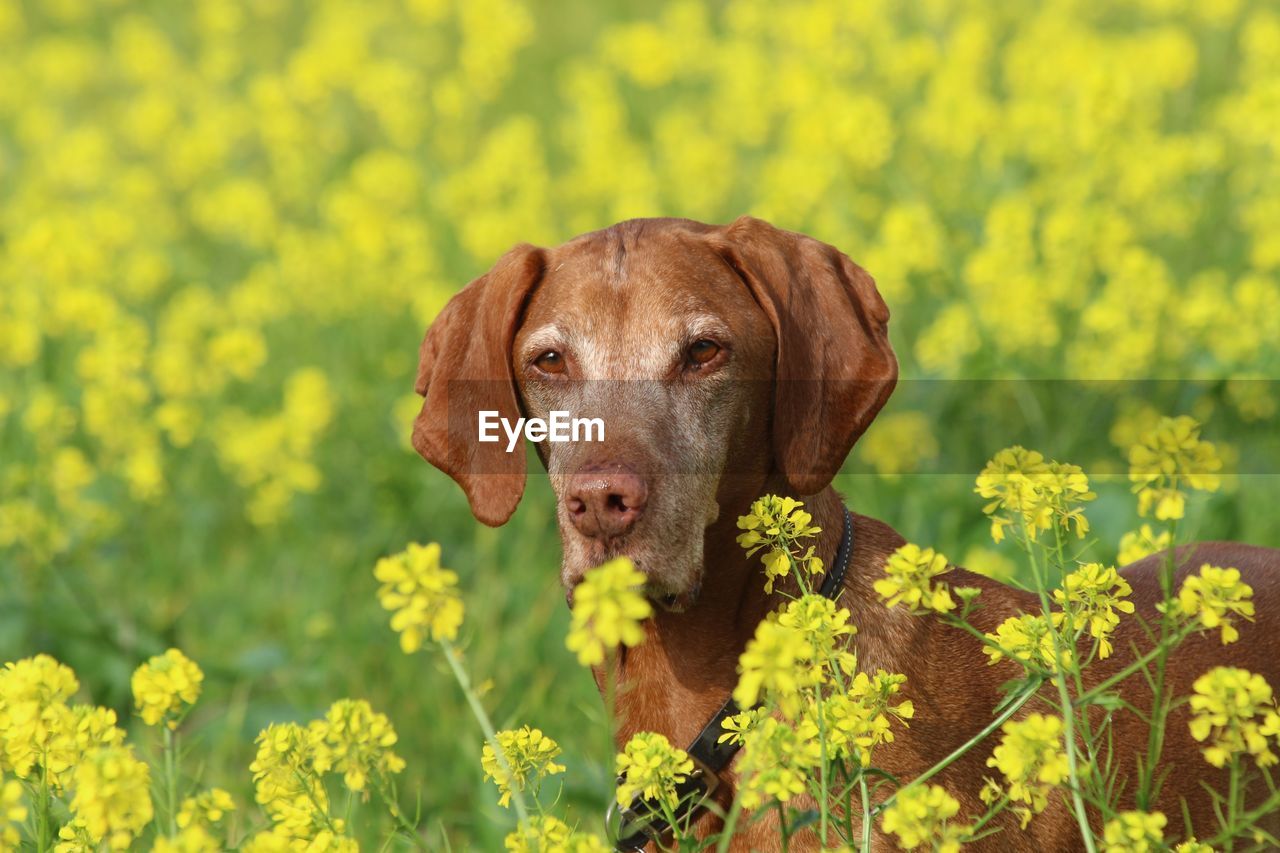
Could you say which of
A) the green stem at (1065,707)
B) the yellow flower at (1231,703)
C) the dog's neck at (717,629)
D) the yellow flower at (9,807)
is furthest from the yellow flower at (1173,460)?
the yellow flower at (9,807)

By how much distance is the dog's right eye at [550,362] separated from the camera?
3814mm

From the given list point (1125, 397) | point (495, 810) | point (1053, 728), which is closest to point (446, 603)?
point (1053, 728)

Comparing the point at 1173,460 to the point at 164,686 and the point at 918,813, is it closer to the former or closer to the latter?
the point at 918,813

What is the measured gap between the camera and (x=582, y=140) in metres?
10.9

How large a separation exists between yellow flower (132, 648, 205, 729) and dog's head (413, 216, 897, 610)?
2.69 ft

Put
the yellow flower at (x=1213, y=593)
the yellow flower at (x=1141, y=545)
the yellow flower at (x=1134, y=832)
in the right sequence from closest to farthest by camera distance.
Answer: the yellow flower at (x=1134, y=832) → the yellow flower at (x=1213, y=593) → the yellow flower at (x=1141, y=545)

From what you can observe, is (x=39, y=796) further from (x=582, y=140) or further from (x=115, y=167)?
(x=115, y=167)

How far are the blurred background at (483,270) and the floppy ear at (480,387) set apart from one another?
0.56 m

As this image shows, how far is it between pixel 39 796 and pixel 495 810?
164cm

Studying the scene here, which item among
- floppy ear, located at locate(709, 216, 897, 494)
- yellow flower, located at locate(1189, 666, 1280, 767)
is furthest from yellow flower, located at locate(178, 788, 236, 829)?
yellow flower, located at locate(1189, 666, 1280, 767)

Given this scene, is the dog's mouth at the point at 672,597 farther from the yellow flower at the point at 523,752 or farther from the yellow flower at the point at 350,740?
the yellow flower at the point at 350,740

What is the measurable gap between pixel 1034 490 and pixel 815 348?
94 cm

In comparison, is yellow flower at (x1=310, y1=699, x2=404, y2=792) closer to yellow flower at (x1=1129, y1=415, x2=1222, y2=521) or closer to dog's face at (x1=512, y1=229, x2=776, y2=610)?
dog's face at (x1=512, y1=229, x2=776, y2=610)

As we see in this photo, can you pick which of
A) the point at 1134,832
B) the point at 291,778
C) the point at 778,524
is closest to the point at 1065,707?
the point at 1134,832
